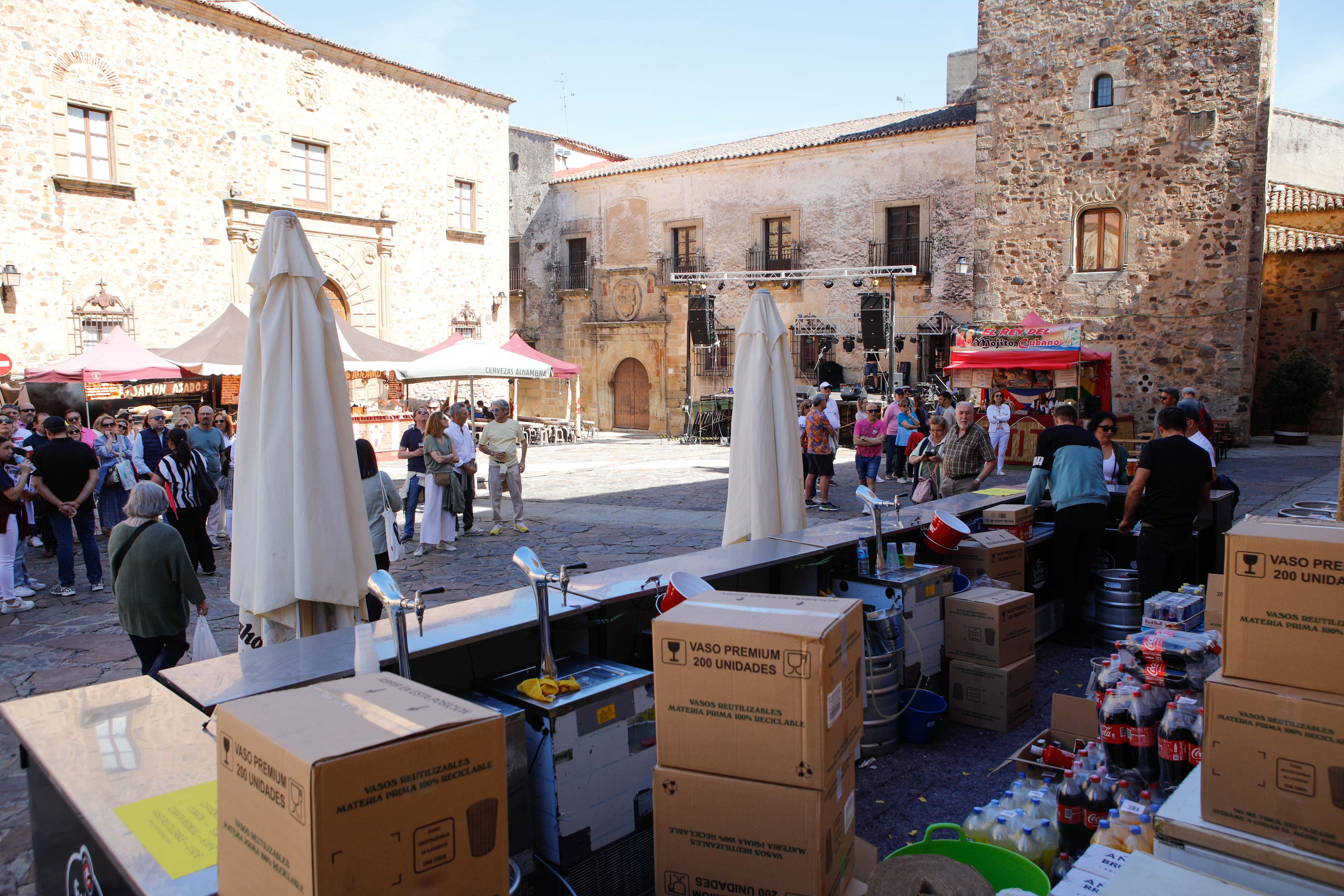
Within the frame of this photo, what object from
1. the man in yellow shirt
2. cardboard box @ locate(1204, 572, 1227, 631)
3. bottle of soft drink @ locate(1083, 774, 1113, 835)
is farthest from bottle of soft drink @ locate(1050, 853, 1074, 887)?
the man in yellow shirt

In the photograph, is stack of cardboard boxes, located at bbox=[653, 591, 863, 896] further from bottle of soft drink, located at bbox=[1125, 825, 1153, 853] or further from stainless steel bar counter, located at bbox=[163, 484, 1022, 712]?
stainless steel bar counter, located at bbox=[163, 484, 1022, 712]

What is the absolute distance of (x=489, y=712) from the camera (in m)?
1.72

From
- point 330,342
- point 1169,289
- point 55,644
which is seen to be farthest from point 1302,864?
point 1169,289

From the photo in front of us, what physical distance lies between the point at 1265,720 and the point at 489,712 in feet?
5.81

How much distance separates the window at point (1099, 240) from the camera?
17469mm

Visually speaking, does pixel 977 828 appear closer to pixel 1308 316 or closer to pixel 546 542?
pixel 546 542

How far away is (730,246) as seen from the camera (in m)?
24.3

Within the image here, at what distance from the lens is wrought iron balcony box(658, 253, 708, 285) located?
24984 millimetres

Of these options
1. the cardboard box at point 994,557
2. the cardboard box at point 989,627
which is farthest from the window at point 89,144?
the cardboard box at point 989,627

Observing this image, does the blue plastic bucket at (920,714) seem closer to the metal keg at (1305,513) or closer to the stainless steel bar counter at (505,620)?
the stainless steel bar counter at (505,620)

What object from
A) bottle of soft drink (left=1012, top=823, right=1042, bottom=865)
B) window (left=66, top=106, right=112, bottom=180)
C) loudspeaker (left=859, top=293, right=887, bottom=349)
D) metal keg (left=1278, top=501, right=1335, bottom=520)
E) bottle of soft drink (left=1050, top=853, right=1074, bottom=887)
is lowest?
bottle of soft drink (left=1050, top=853, right=1074, bottom=887)

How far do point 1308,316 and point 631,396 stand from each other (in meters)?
17.1

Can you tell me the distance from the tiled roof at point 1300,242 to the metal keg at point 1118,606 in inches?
722

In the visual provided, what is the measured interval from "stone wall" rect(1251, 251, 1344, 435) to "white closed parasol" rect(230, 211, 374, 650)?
69.8ft
